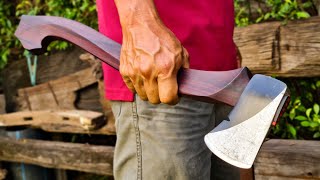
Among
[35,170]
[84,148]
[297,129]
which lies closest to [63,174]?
[35,170]

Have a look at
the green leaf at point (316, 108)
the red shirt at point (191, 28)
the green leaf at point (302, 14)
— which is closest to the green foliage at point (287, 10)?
the green leaf at point (302, 14)

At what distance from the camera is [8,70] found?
12.4 ft

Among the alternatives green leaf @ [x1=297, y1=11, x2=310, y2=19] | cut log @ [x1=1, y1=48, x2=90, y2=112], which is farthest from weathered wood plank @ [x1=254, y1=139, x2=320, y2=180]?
cut log @ [x1=1, y1=48, x2=90, y2=112]

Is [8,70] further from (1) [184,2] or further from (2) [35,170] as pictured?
(1) [184,2]

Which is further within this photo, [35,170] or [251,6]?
[35,170]

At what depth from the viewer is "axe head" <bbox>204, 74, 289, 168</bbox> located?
39.3 inches

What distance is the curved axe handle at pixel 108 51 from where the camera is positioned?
3.56ft

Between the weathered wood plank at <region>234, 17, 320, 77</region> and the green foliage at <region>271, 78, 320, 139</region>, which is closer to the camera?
the weathered wood plank at <region>234, 17, 320, 77</region>

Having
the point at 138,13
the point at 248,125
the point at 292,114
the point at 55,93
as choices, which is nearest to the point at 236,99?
the point at 248,125

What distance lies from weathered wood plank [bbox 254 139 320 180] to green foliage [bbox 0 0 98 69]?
4.92ft

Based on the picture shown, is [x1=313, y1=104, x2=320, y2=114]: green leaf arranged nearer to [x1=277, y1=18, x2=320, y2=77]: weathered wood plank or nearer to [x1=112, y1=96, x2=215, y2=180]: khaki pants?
[x1=277, y1=18, x2=320, y2=77]: weathered wood plank

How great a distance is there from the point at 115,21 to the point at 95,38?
184 millimetres

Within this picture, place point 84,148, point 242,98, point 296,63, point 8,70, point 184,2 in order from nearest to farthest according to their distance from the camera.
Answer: point 242,98
point 184,2
point 296,63
point 84,148
point 8,70

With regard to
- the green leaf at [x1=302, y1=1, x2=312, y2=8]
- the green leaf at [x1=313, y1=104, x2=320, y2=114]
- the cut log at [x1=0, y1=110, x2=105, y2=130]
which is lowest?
the cut log at [x1=0, y1=110, x2=105, y2=130]
